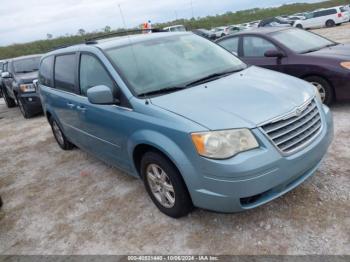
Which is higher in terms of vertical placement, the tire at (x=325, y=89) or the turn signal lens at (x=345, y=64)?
the turn signal lens at (x=345, y=64)

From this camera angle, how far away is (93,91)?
3.46 metres

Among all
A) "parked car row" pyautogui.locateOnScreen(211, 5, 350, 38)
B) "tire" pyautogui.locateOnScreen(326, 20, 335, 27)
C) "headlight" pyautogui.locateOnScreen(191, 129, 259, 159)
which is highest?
"headlight" pyautogui.locateOnScreen(191, 129, 259, 159)

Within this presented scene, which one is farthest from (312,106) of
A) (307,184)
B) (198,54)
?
(198,54)

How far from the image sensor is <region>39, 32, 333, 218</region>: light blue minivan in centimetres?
272

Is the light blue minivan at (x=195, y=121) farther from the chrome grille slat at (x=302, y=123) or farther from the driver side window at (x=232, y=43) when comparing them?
the driver side window at (x=232, y=43)

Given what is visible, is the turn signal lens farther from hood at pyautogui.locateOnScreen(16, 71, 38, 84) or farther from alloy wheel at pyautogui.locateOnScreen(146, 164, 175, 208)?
hood at pyautogui.locateOnScreen(16, 71, 38, 84)

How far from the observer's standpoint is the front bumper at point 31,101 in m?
9.12

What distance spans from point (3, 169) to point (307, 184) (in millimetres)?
4804

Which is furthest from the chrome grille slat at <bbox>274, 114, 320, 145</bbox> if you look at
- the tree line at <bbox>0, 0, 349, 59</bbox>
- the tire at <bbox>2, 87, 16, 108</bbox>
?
the tree line at <bbox>0, 0, 349, 59</bbox>

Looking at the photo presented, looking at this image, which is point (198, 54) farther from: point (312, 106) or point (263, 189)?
point (263, 189)

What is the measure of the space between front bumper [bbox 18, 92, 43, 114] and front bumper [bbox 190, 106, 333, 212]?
741 cm

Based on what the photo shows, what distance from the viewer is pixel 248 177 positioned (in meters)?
2.65

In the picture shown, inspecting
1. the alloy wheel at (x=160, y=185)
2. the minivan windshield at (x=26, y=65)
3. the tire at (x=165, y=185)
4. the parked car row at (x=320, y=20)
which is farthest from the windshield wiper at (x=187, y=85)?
the parked car row at (x=320, y=20)

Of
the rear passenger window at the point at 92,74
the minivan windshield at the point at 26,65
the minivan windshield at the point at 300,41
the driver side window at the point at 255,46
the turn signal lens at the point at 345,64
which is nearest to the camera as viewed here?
the rear passenger window at the point at 92,74
